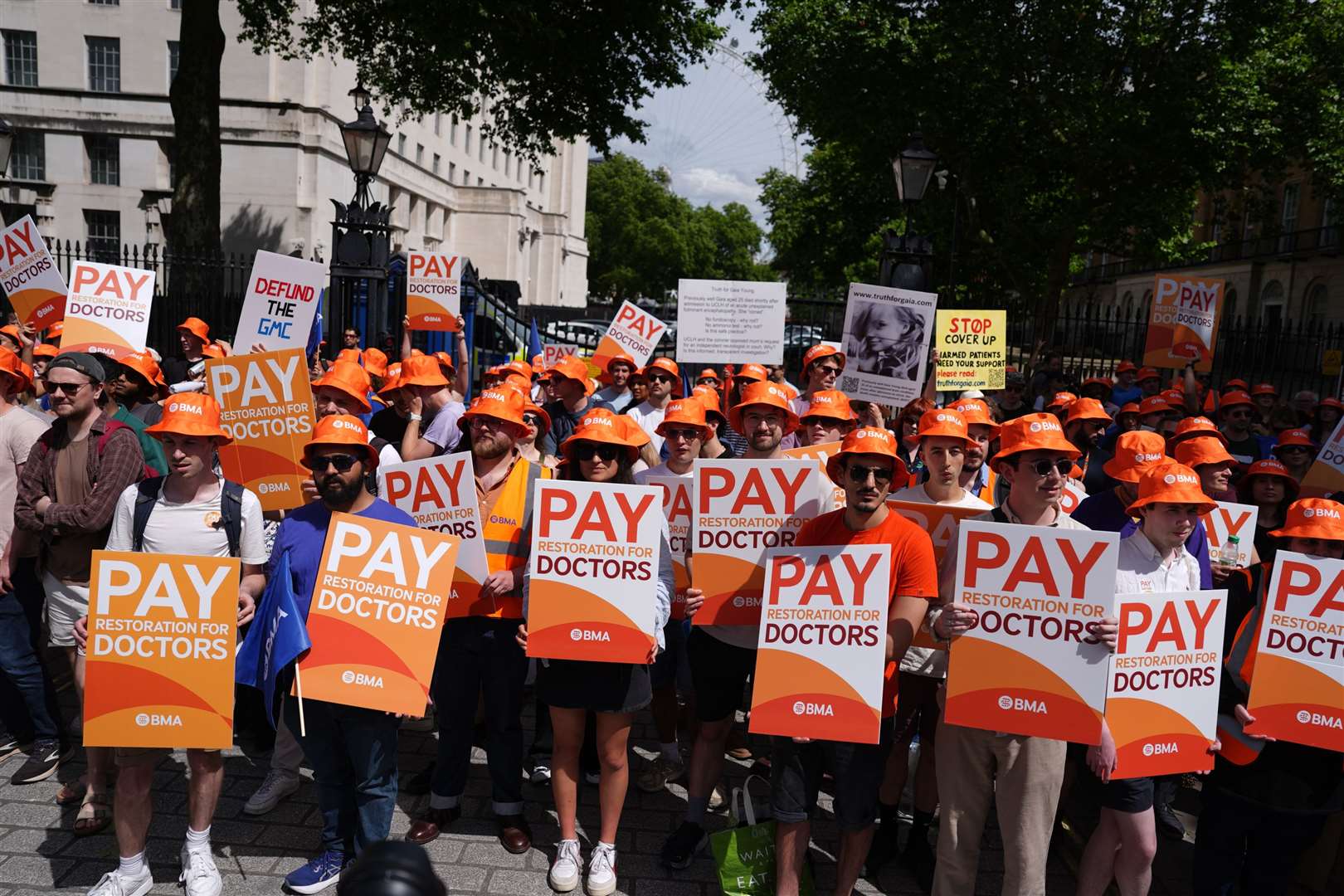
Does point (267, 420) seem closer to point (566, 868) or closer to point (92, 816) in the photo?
point (92, 816)

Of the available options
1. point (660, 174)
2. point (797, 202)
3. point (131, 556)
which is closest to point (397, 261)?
point (131, 556)

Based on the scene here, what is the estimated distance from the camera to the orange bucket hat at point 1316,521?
4211 mm

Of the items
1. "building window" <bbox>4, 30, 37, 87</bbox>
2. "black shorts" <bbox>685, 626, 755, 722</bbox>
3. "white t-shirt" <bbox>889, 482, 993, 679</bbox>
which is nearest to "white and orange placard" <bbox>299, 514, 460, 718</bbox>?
"black shorts" <bbox>685, 626, 755, 722</bbox>

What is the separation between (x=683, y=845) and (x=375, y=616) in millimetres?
1889

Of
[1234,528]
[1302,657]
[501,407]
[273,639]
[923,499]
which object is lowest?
[273,639]

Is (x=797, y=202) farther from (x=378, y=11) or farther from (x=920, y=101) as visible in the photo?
(x=378, y=11)

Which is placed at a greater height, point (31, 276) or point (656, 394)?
point (31, 276)

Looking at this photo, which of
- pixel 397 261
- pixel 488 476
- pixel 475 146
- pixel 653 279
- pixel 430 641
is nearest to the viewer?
pixel 430 641

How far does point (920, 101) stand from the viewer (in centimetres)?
2131

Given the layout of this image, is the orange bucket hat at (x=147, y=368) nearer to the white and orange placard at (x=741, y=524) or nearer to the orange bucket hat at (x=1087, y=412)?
the white and orange placard at (x=741, y=524)

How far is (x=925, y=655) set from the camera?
4.91m

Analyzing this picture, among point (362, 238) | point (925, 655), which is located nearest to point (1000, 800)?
point (925, 655)

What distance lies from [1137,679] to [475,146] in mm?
66166

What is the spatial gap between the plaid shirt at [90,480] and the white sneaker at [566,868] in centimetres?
276
